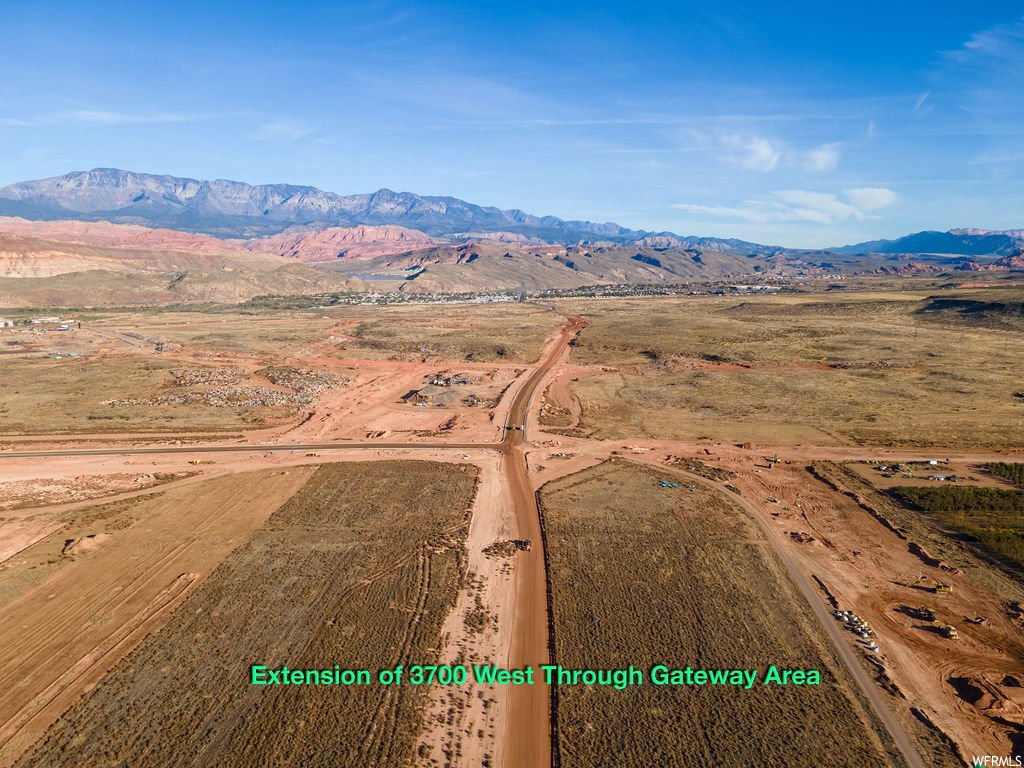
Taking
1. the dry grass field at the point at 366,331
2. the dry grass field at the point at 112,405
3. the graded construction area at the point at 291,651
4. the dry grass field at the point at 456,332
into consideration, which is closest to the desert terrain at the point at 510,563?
the graded construction area at the point at 291,651

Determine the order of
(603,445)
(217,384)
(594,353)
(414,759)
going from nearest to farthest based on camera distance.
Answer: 1. (414,759)
2. (603,445)
3. (217,384)
4. (594,353)

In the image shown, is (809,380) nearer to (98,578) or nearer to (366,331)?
(98,578)

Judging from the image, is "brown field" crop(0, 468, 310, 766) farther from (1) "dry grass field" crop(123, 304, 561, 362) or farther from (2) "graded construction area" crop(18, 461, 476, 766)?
(1) "dry grass field" crop(123, 304, 561, 362)

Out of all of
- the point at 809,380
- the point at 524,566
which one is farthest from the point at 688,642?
the point at 809,380

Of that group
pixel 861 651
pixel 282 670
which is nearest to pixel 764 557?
pixel 861 651

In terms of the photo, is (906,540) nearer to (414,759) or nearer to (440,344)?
(414,759)

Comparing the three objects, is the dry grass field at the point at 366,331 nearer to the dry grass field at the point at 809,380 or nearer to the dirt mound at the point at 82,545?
the dry grass field at the point at 809,380

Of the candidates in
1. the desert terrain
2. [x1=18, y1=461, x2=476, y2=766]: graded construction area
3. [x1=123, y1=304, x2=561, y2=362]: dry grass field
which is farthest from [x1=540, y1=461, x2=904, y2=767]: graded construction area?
[x1=123, y1=304, x2=561, y2=362]: dry grass field
